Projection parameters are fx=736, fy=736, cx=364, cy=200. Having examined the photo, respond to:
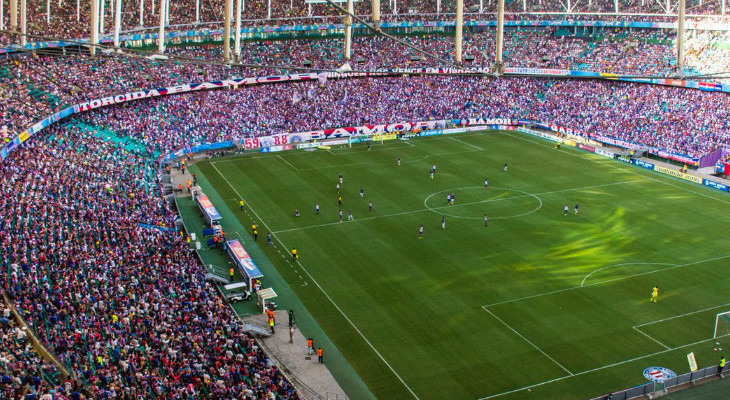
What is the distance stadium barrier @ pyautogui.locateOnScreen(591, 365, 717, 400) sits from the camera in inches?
1218

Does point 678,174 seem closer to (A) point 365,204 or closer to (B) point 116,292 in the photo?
(A) point 365,204

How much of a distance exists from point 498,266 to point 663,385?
14.9 metres

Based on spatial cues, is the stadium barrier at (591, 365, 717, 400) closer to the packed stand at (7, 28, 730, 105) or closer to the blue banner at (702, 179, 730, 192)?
the blue banner at (702, 179, 730, 192)

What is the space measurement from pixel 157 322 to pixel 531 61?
74.4 m

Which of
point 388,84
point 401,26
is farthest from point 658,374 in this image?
point 401,26

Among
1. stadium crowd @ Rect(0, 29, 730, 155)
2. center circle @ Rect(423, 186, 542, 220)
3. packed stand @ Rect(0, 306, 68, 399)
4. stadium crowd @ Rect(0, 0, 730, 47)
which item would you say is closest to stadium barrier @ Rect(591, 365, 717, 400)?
packed stand @ Rect(0, 306, 68, 399)

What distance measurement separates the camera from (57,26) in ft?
245

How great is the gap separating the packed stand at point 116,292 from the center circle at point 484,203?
2110cm

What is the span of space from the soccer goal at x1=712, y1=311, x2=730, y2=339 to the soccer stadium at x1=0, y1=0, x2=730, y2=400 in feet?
0.64

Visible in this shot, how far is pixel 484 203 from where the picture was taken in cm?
5881

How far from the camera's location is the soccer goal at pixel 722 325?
122ft

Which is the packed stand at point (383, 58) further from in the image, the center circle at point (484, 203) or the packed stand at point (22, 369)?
the packed stand at point (22, 369)

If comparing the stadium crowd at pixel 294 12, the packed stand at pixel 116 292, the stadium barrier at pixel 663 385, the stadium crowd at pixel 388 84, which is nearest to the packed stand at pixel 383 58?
the stadium crowd at pixel 388 84

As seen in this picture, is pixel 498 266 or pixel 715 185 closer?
pixel 498 266
